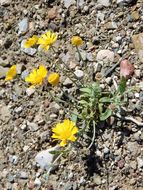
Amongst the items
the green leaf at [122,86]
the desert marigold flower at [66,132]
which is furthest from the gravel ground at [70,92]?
the desert marigold flower at [66,132]

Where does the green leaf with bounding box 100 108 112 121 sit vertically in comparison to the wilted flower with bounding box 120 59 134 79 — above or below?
below

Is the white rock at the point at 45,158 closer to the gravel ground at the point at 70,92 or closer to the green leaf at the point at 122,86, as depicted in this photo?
the gravel ground at the point at 70,92

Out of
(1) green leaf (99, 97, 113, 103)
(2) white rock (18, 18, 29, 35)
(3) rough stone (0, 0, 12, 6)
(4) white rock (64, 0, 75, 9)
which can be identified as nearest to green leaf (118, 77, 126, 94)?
(1) green leaf (99, 97, 113, 103)

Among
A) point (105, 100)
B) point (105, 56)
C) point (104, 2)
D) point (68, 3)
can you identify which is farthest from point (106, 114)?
point (68, 3)

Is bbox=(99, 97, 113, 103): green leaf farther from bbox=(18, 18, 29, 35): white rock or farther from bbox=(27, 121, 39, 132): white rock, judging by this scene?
bbox=(18, 18, 29, 35): white rock

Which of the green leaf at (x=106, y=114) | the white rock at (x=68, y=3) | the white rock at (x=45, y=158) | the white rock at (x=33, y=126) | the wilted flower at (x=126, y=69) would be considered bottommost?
the white rock at (x=45, y=158)

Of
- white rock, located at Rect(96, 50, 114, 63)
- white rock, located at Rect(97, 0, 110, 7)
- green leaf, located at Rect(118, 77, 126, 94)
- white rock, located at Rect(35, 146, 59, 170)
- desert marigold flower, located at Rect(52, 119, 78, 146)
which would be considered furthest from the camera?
white rock, located at Rect(97, 0, 110, 7)
